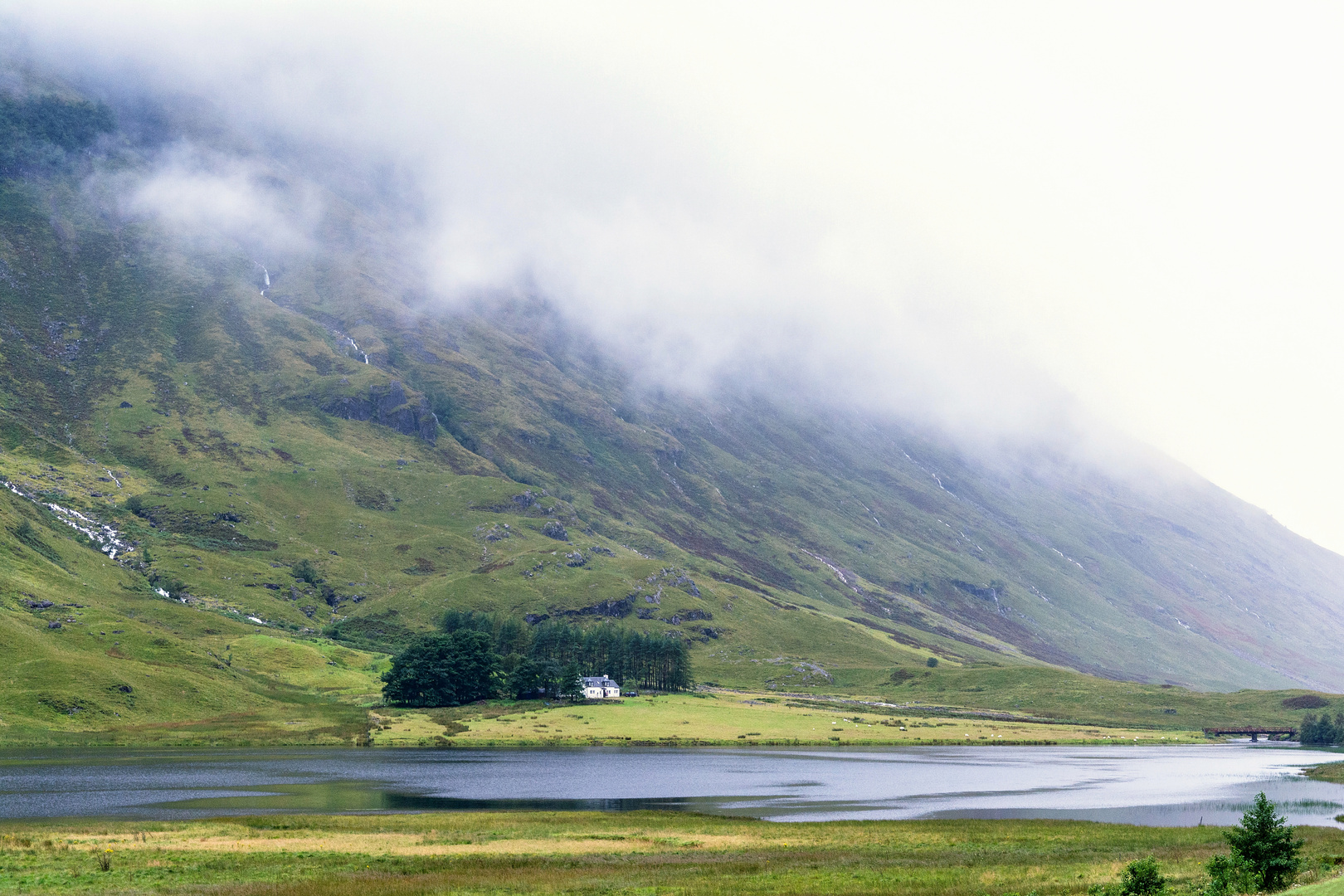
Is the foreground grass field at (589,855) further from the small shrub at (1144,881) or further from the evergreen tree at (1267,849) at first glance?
the small shrub at (1144,881)

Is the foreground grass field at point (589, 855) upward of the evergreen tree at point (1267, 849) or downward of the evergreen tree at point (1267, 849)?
downward

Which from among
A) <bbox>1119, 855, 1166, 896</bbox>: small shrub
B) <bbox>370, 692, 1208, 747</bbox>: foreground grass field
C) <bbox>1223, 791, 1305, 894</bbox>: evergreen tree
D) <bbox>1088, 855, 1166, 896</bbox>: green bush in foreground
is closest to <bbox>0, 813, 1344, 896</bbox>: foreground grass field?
<bbox>1223, 791, 1305, 894</bbox>: evergreen tree

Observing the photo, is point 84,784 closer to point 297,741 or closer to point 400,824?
point 400,824

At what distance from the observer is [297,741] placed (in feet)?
503

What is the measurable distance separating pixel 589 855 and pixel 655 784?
5190cm

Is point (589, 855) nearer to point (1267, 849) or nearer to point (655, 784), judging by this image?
point (1267, 849)

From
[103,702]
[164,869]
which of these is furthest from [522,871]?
[103,702]

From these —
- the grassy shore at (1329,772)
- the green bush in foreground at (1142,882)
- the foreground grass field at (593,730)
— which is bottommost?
the grassy shore at (1329,772)

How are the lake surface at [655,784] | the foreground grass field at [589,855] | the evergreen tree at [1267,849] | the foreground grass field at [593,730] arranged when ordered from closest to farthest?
1. the evergreen tree at [1267,849]
2. the foreground grass field at [589,855]
3. the lake surface at [655,784]
4. the foreground grass field at [593,730]

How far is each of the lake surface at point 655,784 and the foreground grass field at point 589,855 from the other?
1025cm

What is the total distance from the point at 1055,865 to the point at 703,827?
2736 centimetres

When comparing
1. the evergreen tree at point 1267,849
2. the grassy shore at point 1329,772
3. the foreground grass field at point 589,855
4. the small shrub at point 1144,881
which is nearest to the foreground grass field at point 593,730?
the grassy shore at point 1329,772

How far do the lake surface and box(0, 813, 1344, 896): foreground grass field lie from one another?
10251mm

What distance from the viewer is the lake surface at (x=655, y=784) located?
3398 inches
